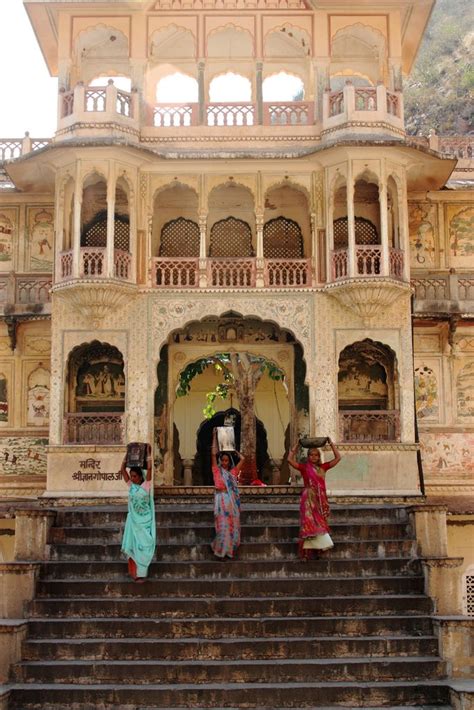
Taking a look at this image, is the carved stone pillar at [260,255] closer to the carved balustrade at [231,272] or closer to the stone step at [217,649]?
the carved balustrade at [231,272]

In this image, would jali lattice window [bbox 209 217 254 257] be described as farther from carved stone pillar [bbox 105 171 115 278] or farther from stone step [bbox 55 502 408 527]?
stone step [bbox 55 502 408 527]

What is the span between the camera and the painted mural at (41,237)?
789 inches

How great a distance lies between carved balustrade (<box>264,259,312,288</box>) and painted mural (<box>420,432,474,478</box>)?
410 cm

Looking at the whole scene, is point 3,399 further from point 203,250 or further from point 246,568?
point 246,568

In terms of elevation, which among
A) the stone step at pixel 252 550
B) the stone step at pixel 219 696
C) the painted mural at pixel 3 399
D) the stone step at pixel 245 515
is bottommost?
the stone step at pixel 219 696

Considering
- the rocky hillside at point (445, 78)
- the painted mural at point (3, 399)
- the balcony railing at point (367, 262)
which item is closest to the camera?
the balcony railing at point (367, 262)

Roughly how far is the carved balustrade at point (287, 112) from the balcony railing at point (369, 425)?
5.75 meters

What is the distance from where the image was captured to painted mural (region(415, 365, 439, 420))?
775 inches

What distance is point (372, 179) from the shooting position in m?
18.1

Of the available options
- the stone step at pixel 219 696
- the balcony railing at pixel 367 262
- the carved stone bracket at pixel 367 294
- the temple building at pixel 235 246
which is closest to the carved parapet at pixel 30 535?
the stone step at pixel 219 696

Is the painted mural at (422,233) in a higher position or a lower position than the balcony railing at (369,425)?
higher

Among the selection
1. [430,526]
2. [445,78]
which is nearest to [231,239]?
[430,526]

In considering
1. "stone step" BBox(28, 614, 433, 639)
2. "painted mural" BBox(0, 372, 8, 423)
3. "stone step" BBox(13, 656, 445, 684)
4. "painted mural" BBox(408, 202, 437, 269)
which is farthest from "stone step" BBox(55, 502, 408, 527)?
"painted mural" BBox(408, 202, 437, 269)

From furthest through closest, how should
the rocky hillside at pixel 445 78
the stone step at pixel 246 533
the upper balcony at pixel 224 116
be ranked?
the rocky hillside at pixel 445 78 → the upper balcony at pixel 224 116 → the stone step at pixel 246 533
